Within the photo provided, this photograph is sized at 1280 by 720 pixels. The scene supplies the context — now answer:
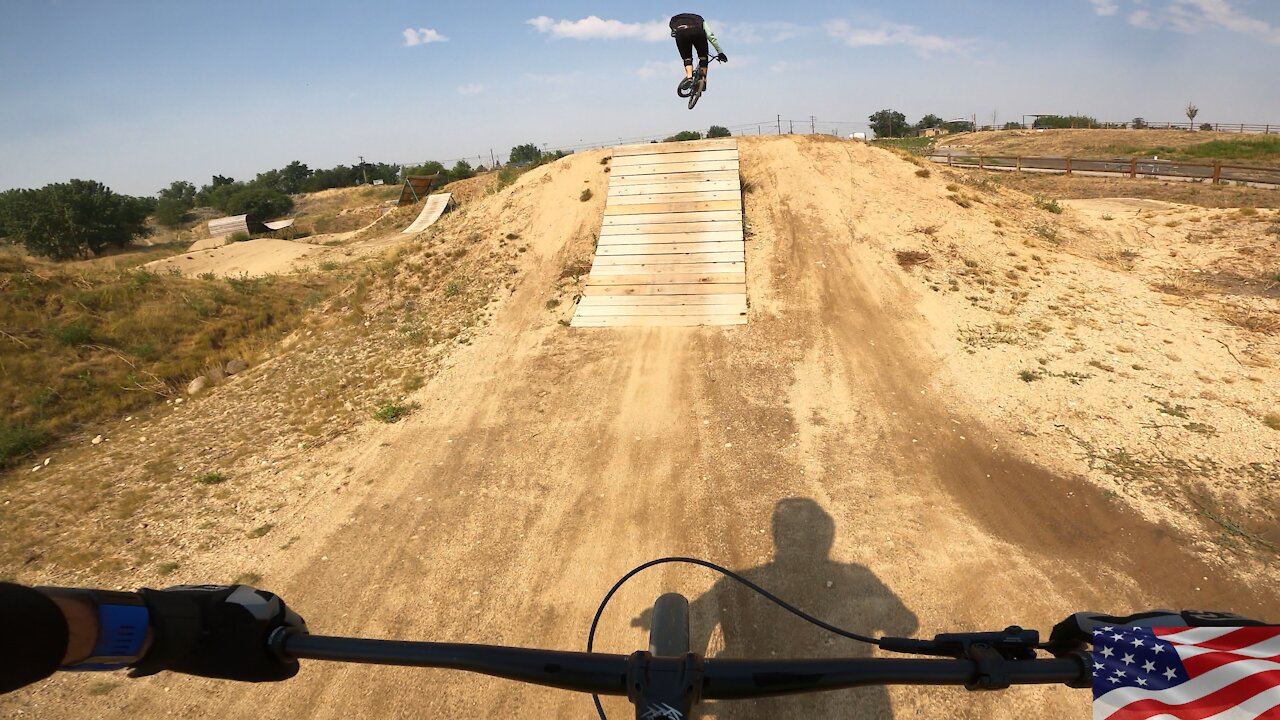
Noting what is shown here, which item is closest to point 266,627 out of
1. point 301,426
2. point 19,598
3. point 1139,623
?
point 19,598

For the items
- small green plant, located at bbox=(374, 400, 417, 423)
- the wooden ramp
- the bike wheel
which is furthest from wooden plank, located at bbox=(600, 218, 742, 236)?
the bike wheel

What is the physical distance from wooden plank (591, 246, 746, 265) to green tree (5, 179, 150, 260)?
52931 millimetres

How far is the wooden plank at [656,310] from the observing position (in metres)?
14.1

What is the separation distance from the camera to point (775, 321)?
13.5m

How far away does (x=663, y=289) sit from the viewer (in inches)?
599

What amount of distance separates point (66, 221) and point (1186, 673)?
65895 millimetres

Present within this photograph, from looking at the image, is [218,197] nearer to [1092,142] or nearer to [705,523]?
[705,523]

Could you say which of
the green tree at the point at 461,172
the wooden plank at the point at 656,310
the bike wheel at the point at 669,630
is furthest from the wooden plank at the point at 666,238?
the green tree at the point at 461,172

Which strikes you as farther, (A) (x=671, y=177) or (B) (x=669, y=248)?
(A) (x=671, y=177)

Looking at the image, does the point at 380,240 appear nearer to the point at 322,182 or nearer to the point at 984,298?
the point at 984,298

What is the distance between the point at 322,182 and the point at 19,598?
10802cm

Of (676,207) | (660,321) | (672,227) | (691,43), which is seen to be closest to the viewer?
(691,43)

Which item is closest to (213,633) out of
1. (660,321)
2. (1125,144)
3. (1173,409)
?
(660,321)

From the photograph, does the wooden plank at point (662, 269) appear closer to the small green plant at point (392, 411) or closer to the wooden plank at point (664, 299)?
the wooden plank at point (664, 299)
